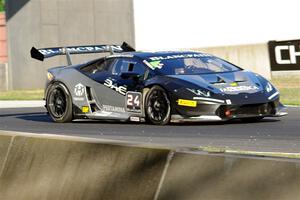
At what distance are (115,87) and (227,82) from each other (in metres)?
1.97

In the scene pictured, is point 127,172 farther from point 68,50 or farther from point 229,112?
point 68,50

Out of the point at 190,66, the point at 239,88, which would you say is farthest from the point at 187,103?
the point at 190,66

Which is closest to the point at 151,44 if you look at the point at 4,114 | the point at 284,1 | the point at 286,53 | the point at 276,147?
the point at 284,1

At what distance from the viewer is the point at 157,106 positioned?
13008 millimetres

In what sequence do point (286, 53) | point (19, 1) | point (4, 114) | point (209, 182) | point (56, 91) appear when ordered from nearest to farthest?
1. point (209, 182)
2. point (56, 91)
3. point (4, 114)
4. point (286, 53)
5. point (19, 1)

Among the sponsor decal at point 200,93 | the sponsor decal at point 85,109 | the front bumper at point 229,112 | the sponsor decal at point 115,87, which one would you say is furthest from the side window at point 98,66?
the sponsor decal at point 200,93

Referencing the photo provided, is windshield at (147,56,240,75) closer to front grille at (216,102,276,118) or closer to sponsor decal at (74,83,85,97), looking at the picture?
front grille at (216,102,276,118)

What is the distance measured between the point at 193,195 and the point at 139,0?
30870 millimetres

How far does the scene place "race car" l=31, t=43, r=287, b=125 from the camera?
1254 cm

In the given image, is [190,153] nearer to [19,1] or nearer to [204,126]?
[204,126]

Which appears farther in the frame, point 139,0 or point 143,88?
point 139,0

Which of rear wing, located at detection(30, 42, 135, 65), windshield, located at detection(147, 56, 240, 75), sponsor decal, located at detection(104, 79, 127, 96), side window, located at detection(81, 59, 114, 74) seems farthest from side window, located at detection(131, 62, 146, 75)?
rear wing, located at detection(30, 42, 135, 65)

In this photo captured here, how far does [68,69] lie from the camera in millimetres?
15078

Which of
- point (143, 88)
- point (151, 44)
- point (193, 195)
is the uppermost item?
point (151, 44)
